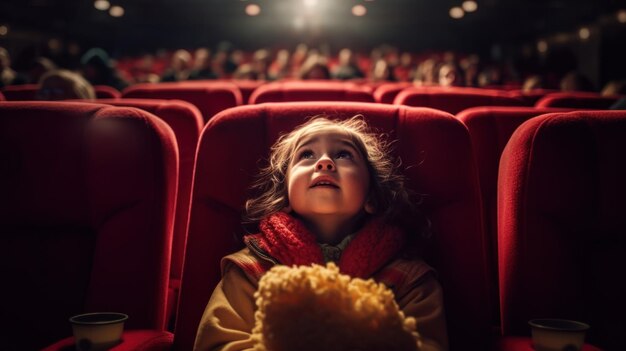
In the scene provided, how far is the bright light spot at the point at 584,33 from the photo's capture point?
14970 millimetres

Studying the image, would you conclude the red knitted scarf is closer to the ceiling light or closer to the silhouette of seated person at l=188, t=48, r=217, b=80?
the silhouette of seated person at l=188, t=48, r=217, b=80

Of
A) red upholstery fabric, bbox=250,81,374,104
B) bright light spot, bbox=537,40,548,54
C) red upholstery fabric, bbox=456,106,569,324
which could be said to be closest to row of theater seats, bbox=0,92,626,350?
red upholstery fabric, bbox=456,106,569,324

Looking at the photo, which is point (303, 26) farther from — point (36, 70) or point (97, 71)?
point (36, 70)

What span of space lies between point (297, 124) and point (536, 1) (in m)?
15.9

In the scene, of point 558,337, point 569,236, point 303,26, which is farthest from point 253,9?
point 558,337

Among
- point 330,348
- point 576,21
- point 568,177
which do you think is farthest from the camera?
point 576,21

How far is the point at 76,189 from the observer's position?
1.44 metres

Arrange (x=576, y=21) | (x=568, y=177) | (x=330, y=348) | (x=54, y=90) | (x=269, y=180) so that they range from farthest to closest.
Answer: (x=576, y=21)
(x=54, y=90)
(x=269, y=180)
(x=568, y=177)
(x=330, y=348)

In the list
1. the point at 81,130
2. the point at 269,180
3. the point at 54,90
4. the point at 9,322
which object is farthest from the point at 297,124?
the point at 54,90

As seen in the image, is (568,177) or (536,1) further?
(536,1)

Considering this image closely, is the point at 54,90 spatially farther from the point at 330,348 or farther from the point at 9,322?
the point at 330,348

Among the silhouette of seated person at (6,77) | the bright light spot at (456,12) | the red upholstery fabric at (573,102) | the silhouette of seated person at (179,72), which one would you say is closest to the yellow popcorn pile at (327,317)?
the red upholstery fabric at (573,102)

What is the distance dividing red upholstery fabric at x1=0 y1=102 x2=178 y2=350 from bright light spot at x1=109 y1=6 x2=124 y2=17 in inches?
701

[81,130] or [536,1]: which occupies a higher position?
[536,1]
